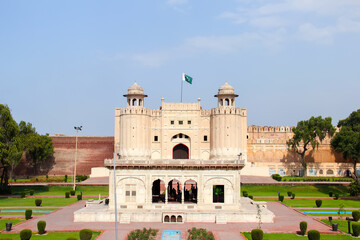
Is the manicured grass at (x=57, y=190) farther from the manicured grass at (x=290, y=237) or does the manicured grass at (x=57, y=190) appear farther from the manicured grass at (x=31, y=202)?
the manicured grass at (x=290, y=237)

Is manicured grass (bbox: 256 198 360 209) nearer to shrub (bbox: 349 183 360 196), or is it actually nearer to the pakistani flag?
shrub (bbox: 349 183 360 196)

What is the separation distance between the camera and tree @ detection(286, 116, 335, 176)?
60188 millimetres

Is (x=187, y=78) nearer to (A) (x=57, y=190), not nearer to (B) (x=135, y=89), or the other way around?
(B) (x=135, y=89)

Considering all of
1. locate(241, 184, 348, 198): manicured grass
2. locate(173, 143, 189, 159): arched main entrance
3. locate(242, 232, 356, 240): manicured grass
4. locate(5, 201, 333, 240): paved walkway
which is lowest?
locate(242, 232, 356, 240): manicured grass

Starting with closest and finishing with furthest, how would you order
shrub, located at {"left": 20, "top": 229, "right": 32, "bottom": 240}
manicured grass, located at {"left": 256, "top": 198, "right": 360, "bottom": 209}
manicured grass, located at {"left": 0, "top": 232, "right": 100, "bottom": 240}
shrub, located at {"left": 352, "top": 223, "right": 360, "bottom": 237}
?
shrub, located at {"left": 20, "top": 229, "right": 32, "bottom": 240} → manicured grass, located at {"left": 0, "top": 232, "right": 100, "bottom": 240} → shrub, located at {"left": 352, "top": 223, "right": 360, "bottom": 237} → manicured grass, located at {"left": 256, "top": 198, "right": 360, "bottom": 209}

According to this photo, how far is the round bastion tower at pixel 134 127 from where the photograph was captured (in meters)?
52.1

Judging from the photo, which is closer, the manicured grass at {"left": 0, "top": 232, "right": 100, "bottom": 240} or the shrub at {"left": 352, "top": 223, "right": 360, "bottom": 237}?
the manicured grass at {"left": 0, "top": 232, "right": 100, "bottom": 240}

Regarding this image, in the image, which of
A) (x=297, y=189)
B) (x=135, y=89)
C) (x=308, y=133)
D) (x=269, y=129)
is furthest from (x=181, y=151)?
(x=308, y=133)

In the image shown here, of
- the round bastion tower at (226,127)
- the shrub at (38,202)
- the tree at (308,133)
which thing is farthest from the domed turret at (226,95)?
the shrub at (38,202)

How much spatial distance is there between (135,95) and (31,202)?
19.3 meters

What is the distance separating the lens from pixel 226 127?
5169 cm

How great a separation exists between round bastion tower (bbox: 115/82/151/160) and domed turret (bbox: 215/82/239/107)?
9.59 metres

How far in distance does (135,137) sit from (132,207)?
2230 cm

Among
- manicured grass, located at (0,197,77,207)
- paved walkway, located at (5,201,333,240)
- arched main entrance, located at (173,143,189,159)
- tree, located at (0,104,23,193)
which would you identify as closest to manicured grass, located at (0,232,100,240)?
paved walkway, located at (5,201,333,240)
